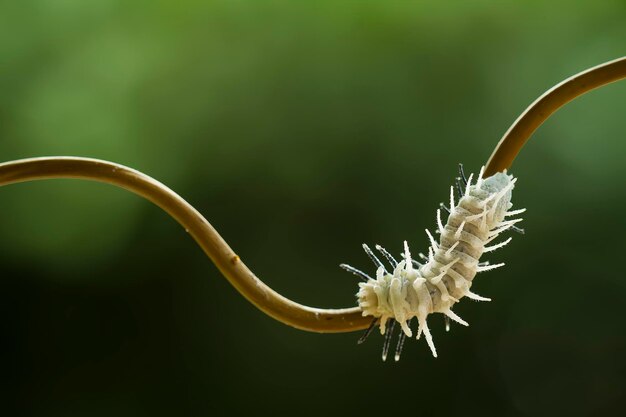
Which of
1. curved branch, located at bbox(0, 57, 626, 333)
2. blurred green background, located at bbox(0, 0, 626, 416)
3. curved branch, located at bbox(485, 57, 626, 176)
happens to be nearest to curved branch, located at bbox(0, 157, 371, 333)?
curved branch, located at bbox(0, 57, 626, 333)

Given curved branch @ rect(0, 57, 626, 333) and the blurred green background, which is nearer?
curved branch @ rect(0, 57, 626, 333)

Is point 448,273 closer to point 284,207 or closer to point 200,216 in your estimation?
point 200,216

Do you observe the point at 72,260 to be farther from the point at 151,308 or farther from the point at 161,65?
the point at 161,65

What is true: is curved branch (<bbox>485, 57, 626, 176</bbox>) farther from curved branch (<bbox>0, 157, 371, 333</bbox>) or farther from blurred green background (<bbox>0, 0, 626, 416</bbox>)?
blurred green background (<bbox>0, 0, 626, 416</bbox>)

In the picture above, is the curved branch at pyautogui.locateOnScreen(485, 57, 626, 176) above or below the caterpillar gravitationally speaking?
above

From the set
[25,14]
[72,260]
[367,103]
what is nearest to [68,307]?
[72,260]

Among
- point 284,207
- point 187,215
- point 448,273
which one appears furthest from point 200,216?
point 284,207

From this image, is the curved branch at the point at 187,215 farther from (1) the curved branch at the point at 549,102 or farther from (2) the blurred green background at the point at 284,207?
(2) the blurred green background at the point at 284,207
